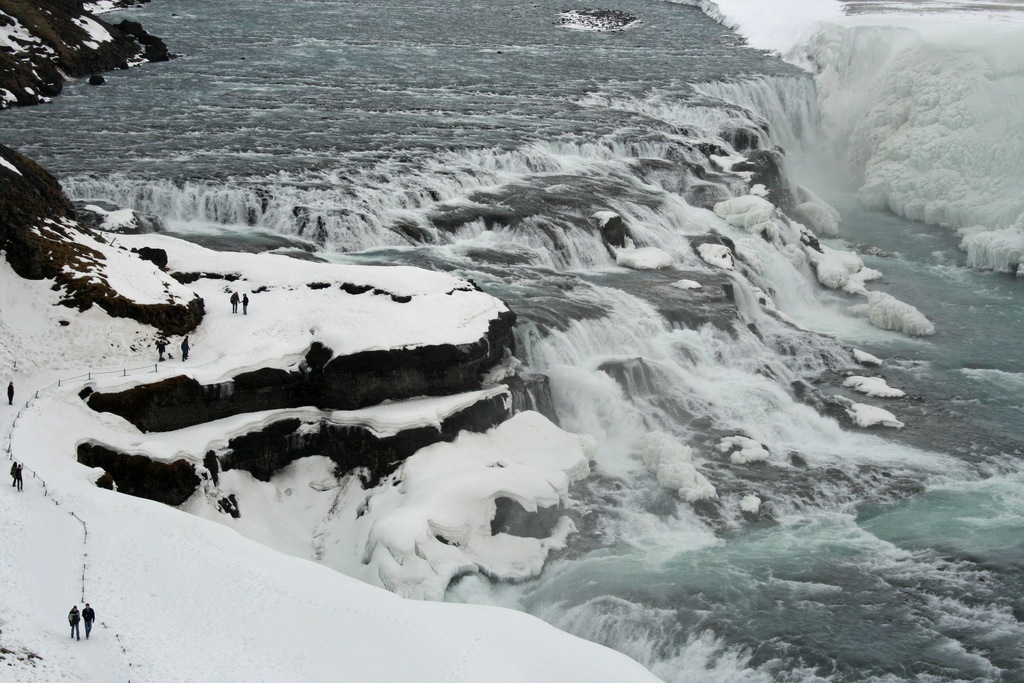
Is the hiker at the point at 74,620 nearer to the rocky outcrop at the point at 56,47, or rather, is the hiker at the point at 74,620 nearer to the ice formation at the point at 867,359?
the ice formation at the point at 867,359

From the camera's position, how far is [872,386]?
1359 inches

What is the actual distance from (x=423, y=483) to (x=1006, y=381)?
21.0 m

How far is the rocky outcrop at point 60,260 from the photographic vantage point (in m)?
27.2

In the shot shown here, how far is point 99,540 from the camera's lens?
827 inches

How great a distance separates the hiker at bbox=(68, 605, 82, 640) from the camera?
17938mm

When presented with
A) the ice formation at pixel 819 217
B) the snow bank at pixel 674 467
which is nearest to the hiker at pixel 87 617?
the snow bank at pixel 674 467

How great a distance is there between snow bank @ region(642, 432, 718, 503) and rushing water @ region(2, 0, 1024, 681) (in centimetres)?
37

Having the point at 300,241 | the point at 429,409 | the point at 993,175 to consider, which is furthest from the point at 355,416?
the point at 993,175

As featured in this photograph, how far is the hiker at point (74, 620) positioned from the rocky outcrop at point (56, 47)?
38.5 meters

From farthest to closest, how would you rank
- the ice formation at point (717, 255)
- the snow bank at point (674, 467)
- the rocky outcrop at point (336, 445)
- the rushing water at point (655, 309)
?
the ice formation at point (717, 255)
the snow bank at point (674, 467)
the rocky outcrop at point (336, 445)
the rushing water at point (655, 309)

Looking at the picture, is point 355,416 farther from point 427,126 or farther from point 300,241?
point 427,126

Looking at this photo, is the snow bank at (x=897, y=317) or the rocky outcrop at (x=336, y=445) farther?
the snow bank at (x=897, y=317)

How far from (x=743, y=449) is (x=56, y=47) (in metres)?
45.7

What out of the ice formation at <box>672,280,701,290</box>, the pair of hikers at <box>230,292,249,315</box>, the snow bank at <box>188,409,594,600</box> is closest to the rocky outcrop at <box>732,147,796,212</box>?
the ice formation at <box>672,280,701,290</box>
